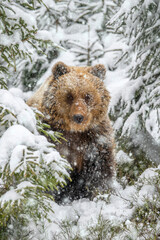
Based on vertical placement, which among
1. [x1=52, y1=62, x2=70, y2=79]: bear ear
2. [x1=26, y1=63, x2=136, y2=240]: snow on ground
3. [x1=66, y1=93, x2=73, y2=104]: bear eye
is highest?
[x1=52, y1=62, x2=70, y2=79]: bear ear

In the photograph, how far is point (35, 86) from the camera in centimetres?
759

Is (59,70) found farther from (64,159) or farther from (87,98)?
(64,159)

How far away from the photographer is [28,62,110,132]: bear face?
3805mm

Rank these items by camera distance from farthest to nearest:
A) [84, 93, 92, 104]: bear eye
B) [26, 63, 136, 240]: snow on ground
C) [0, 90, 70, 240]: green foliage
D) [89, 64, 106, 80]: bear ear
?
[89, 64, 106, 80]: bear ear
[84, 93, 92, 104]: bear eye
[26, 63, 136, 240]: snow on ground
[0, 90, 70, 240]: green foliage

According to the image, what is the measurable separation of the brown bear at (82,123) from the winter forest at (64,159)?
0.19 m

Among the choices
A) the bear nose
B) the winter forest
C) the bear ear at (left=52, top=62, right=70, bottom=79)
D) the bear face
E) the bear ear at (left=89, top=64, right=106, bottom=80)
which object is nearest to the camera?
the winter forest

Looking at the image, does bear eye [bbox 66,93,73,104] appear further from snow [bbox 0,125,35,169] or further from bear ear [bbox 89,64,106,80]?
snow [bbox 0,125,35,169]

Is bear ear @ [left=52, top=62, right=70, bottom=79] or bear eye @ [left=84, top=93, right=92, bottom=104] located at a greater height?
bear ear @ [left=52, top=62, right=70, bottom=79]

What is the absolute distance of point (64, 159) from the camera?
2137 millimetres

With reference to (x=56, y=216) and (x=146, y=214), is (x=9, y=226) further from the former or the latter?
(x=146, y=214)

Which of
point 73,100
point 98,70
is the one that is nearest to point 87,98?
point 73,100

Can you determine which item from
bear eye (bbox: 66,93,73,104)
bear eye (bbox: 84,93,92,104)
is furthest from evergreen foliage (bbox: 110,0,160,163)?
bear eye (bbox: 66,93,73,104)

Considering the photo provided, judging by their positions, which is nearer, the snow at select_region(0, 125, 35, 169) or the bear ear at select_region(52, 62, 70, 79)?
the snow at select_region(0, 125, 35, 169)

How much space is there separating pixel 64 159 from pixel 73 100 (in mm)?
1768
